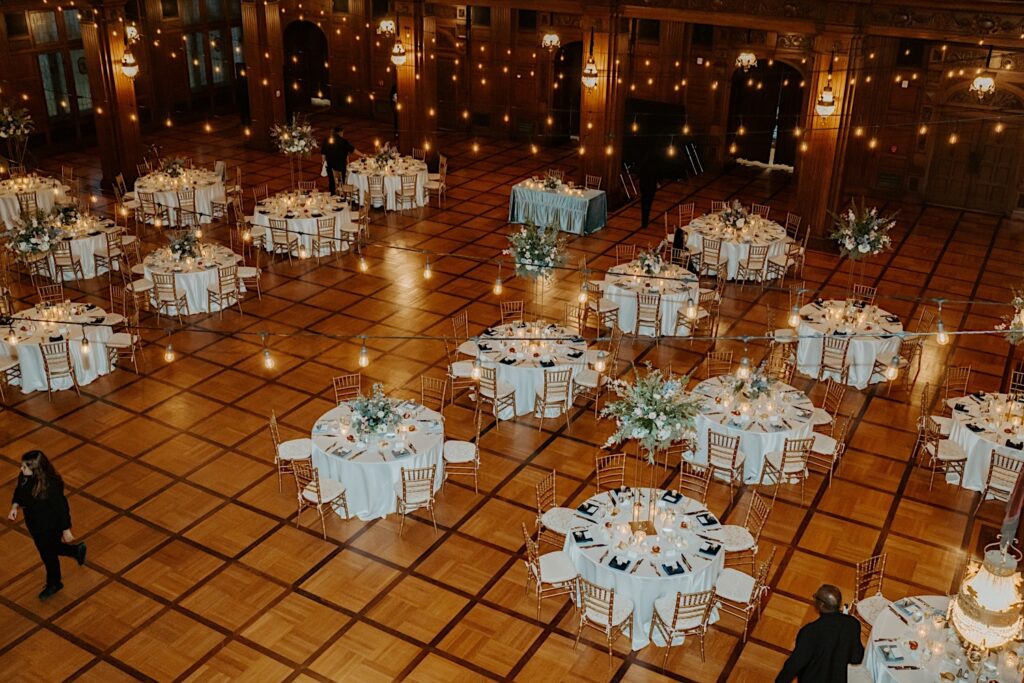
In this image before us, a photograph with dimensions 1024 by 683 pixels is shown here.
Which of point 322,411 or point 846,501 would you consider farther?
point 322,411

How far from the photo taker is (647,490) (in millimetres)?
8625

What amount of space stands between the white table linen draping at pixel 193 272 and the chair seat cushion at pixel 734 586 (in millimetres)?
8327

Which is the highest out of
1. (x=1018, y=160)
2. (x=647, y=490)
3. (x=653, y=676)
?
(x=1018, y=160)

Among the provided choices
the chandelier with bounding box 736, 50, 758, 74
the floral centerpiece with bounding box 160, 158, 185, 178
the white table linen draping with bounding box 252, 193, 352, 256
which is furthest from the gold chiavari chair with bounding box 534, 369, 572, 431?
the chandelier with bounding box 736, 50, 758, 74

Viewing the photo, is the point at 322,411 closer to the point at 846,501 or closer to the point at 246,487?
the point at 246,487

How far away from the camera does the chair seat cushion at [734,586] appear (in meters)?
7.73

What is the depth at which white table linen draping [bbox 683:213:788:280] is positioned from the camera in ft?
47.6

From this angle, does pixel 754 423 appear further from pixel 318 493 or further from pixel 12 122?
pixel 12 122

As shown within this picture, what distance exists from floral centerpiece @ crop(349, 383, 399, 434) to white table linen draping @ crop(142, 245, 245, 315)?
495cm

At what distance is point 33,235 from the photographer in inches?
493

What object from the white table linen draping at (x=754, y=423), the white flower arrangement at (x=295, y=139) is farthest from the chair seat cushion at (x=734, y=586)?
the white flower arrangement at (x=295, y=139)

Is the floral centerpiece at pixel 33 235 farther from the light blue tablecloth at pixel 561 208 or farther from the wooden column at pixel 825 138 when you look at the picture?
the wooden column at pixel 825 138

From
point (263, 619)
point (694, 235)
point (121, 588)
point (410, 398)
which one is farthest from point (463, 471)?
point (694, 235)

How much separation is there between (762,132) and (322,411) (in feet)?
41.7
